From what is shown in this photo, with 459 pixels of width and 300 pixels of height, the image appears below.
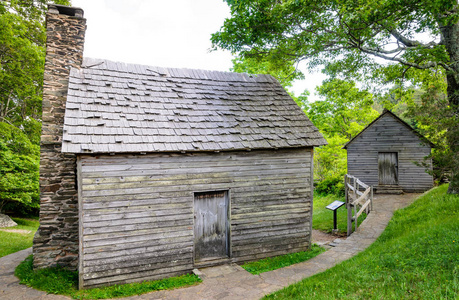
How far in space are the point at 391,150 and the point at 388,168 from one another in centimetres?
116

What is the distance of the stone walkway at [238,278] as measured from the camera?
647cm

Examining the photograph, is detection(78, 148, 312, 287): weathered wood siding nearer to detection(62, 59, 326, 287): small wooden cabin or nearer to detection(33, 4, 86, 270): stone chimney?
detection(62, 59, 326, 287): small wooden cabin

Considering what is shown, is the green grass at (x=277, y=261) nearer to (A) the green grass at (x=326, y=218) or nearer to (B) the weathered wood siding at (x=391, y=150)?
(A) the green grass at (x=326, y=218)

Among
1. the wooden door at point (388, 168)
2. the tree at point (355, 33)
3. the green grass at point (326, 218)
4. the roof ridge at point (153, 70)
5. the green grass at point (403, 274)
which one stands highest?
the tree at point (355, 33)

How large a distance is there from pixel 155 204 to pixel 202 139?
2212 millimetres

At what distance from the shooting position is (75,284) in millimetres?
7066

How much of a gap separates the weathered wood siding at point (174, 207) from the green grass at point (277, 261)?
20 centimetres

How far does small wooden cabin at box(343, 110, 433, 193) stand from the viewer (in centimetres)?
1677

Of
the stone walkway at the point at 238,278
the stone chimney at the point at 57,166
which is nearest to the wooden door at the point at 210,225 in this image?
the stone walkway at the point at 238,278

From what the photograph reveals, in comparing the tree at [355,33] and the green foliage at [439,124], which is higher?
the tree at [355,33]

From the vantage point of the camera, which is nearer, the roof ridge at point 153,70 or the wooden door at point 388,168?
the roof ridge at point 153,70

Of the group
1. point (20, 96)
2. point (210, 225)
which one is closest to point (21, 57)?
point (20, 96)

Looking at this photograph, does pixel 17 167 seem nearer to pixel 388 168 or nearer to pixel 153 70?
pixel 153 70

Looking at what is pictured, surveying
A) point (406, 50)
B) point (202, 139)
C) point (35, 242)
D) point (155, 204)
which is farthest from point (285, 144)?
point (35, 242)
